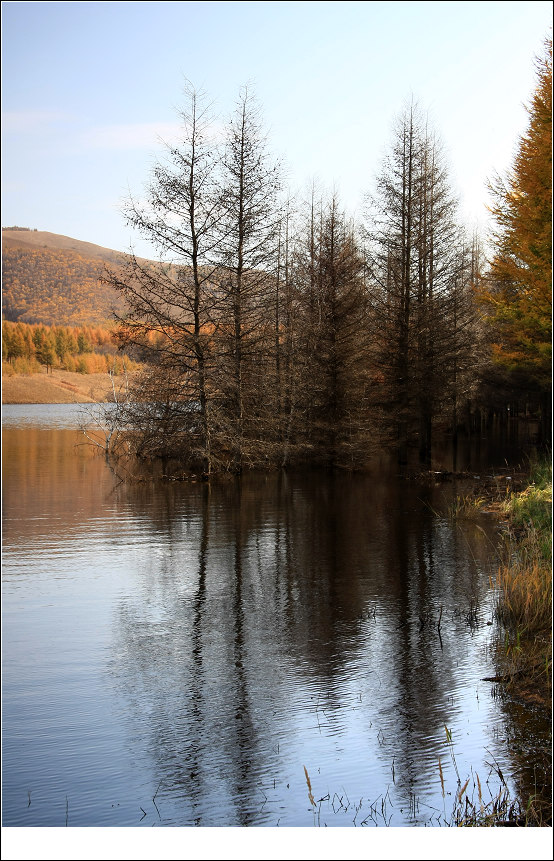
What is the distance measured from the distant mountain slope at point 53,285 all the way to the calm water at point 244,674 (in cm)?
828

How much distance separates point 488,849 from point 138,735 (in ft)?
8.77

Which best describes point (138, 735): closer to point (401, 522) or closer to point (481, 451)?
point (401, 522)

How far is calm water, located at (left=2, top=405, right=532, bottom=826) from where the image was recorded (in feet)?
16.1

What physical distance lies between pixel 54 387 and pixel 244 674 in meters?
35.2

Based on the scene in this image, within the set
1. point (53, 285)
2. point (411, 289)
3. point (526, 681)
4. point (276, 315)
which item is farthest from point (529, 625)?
point (53, 285)

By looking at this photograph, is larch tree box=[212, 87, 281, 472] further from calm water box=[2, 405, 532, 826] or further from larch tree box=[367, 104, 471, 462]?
calm water box=[2, 405, 532, 826]

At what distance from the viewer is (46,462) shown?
2327 centimetres

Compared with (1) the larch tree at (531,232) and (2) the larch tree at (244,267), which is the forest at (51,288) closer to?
(2) the larch tree at (244,267)

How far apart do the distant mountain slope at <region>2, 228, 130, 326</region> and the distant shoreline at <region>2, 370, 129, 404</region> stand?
2.97m

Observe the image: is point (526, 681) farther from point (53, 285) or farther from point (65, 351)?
point (65, 351)

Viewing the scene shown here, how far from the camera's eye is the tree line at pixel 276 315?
20.9m

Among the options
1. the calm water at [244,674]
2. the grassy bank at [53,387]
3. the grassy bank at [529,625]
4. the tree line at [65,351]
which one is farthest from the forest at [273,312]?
the grassy bank at [53,387]

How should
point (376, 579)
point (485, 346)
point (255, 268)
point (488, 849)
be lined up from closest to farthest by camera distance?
point (488, 849) → point (376, 579) → point (255, 268) → point (485, 346)

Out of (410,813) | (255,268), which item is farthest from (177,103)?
(410,813)
